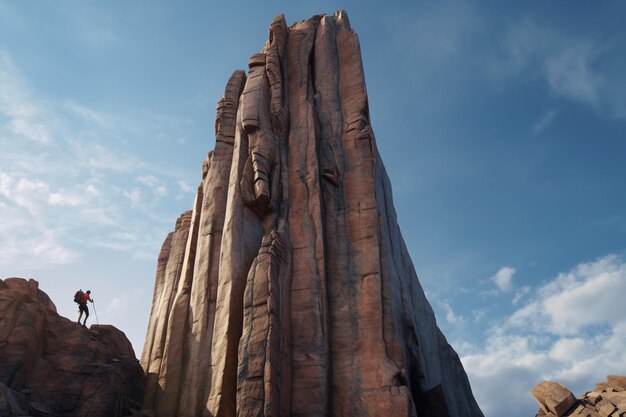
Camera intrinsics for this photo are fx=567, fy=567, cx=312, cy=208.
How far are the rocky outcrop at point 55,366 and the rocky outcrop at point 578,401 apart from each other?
19.2 m

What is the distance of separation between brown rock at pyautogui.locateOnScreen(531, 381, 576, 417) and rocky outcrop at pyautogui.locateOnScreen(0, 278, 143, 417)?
62.5ft

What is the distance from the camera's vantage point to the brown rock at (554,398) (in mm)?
27062

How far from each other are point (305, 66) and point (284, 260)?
13.0 m

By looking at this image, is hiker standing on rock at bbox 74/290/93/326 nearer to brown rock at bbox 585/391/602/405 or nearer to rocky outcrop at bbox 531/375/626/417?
rocky outcrop at bbox 531/375/626/417

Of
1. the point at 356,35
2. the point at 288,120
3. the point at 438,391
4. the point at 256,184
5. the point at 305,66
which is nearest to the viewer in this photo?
the point at 438,391

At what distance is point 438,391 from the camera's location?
798 inches

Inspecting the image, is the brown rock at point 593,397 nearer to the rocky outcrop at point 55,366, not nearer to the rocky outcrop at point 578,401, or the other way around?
the rocky outcrop at point 578,401

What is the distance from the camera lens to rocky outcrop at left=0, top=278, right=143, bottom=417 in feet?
62.2

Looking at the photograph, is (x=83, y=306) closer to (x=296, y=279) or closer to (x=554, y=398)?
(x=296, y=279)

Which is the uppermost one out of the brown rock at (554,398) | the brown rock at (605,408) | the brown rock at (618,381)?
the brown rock at (618,381)

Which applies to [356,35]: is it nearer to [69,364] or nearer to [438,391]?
[438,391]

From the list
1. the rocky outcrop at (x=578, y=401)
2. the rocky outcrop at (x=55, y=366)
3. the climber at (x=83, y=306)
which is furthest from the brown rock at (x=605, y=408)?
the climber at (x=83, y=306)

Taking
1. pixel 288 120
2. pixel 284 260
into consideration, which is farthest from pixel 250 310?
pixel 288 120

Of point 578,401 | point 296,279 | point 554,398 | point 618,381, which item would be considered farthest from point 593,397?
point 296,279
